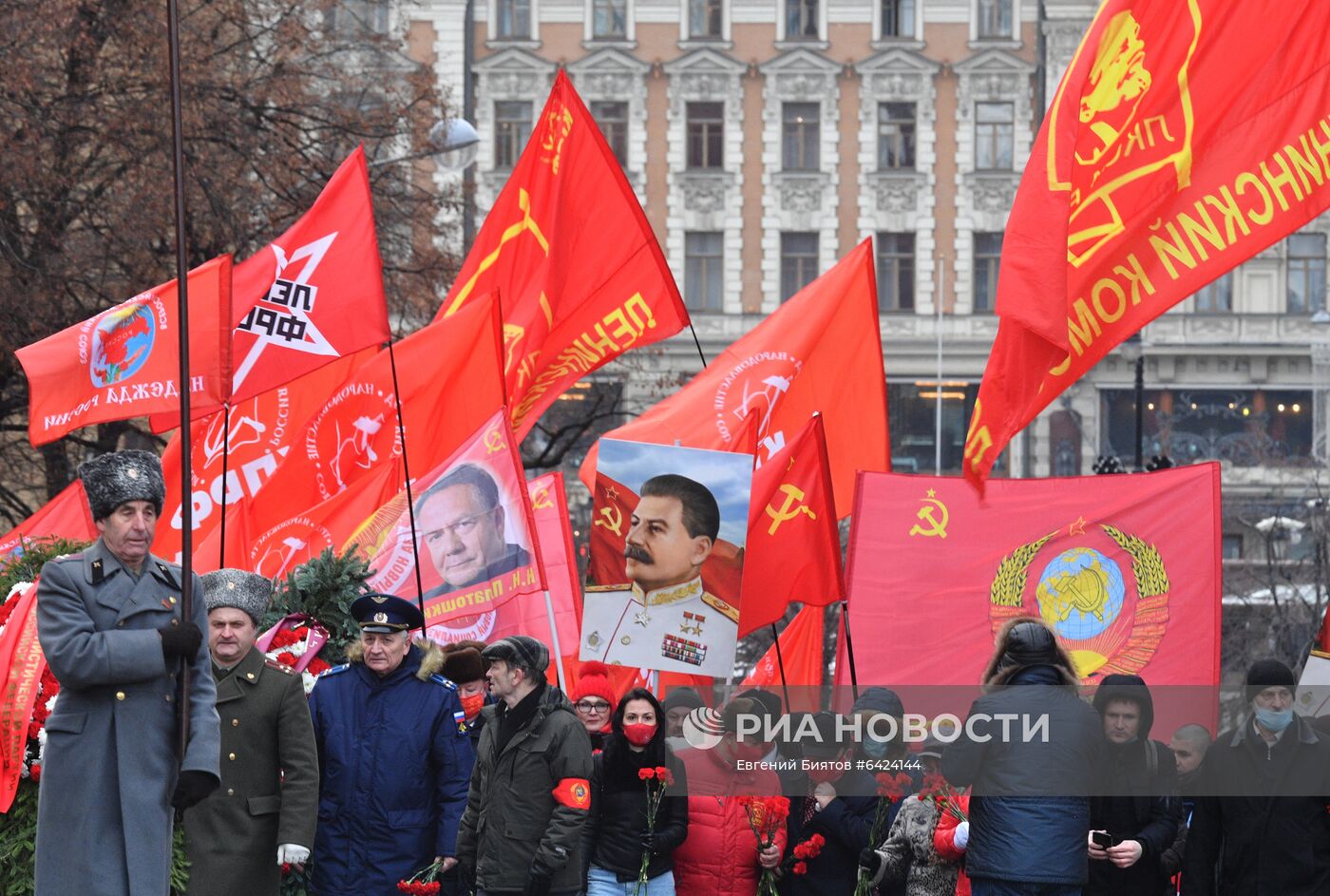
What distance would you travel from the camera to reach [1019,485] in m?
10.5

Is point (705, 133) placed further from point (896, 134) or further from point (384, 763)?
point (384, 763)

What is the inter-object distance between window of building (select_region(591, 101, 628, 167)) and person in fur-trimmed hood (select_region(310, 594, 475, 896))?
45.1 metres

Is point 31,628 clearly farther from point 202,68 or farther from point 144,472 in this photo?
point 202,68

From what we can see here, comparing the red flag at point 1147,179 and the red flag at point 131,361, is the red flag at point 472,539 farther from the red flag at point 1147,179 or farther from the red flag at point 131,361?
the red flag at point 1147,179

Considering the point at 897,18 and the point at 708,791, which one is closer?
the point at 708,791

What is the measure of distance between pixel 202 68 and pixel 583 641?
12.0m

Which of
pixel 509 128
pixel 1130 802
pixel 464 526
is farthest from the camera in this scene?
pixel 509 128

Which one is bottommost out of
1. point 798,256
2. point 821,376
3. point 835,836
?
point 835,836

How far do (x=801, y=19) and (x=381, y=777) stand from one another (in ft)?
153

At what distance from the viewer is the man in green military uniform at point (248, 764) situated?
744 cm

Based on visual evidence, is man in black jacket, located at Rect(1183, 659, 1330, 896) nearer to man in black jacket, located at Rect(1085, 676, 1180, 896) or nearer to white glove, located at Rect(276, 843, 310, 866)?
man in black jacket, located at Rect(1085, 676, 1180, 896)

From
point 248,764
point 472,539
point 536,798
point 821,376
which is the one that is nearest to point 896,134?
point 821,376

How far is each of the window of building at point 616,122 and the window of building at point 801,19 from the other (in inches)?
174

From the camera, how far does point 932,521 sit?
10.6m
